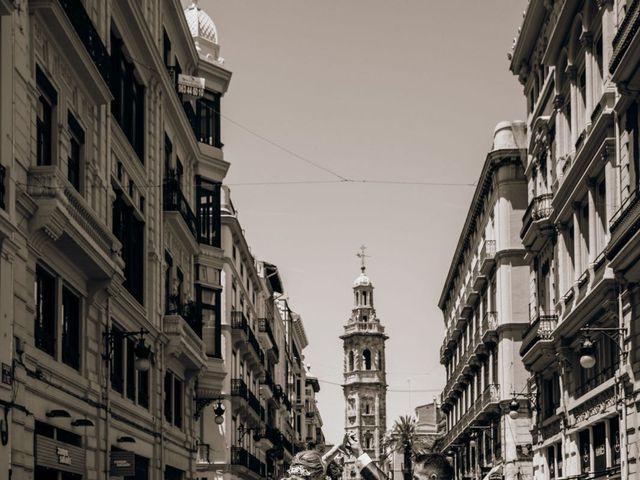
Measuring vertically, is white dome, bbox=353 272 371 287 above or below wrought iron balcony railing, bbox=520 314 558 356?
above

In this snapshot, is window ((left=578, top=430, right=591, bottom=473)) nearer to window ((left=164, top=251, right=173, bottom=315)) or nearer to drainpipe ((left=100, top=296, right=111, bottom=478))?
window ((left=164, top=251, right=173, bottom=315))

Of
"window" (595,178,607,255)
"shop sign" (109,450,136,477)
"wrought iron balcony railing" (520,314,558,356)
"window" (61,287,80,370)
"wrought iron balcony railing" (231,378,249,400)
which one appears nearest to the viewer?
"window" (61,287,80,370)

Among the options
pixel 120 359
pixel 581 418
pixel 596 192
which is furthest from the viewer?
pixel 581 418

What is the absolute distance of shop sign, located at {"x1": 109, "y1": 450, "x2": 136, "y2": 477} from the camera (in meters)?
25.1

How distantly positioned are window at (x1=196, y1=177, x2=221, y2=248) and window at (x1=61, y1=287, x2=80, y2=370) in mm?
18067

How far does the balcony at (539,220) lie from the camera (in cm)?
4184

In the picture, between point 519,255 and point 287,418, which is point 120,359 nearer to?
point 519,255

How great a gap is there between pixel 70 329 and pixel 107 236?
183 centimetres

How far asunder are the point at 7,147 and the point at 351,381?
175m

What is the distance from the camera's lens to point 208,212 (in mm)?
42125

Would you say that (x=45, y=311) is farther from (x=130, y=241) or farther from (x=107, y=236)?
(x=130, y=241)

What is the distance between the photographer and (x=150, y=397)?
104ft

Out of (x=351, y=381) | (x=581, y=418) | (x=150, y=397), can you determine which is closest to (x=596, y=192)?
(x=581, y=418)

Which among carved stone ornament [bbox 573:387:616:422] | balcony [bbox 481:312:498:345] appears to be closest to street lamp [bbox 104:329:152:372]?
carved stone ornament [bbox 573:387:616:422]
